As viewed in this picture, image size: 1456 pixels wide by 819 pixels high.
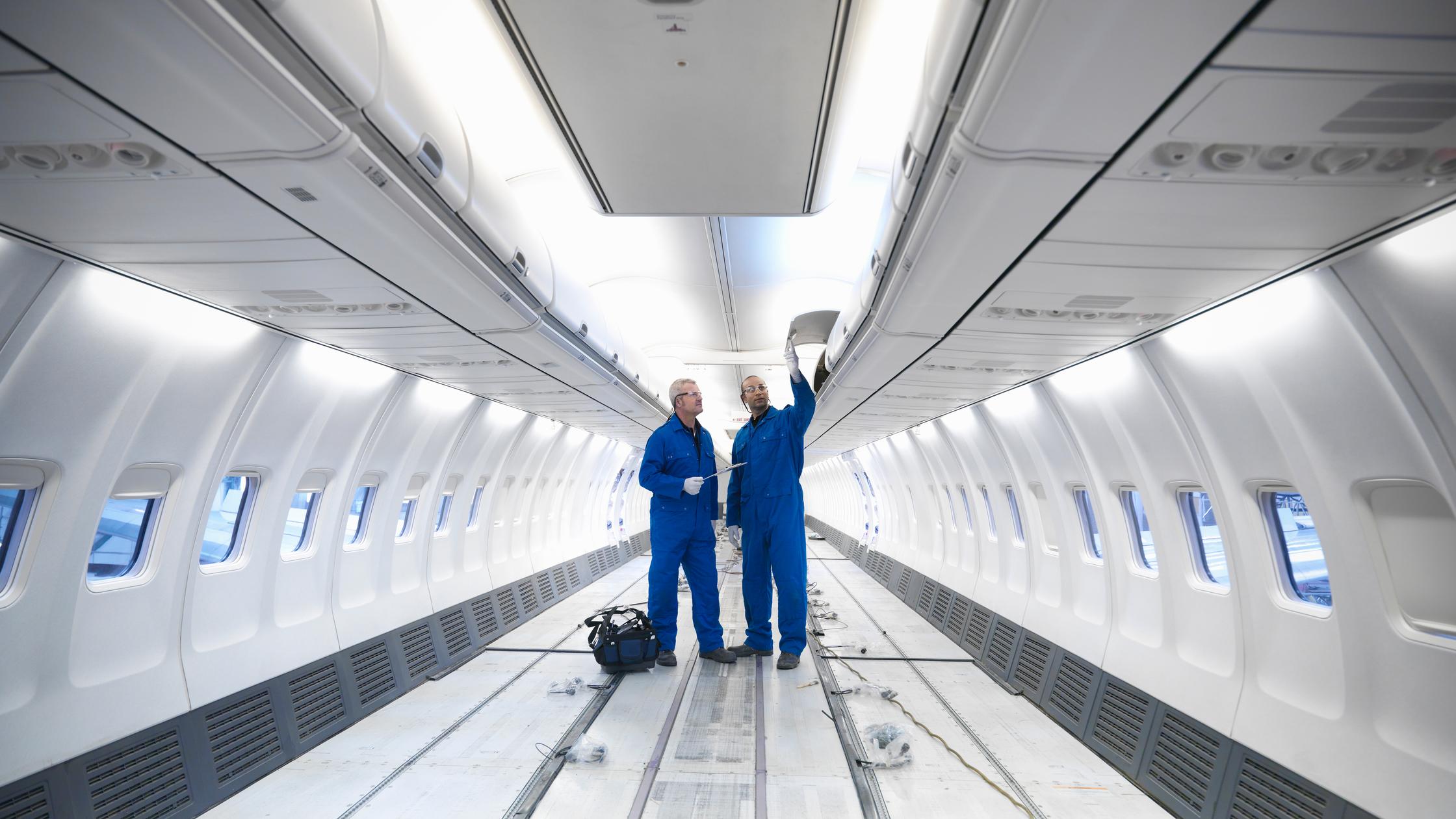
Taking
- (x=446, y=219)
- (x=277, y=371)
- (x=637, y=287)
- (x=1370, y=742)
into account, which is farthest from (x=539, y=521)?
(x=1370, y=742)

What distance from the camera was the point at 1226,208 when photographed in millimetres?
2570

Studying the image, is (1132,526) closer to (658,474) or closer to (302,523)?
(658,474)

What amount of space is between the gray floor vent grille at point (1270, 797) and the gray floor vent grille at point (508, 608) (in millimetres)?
8830

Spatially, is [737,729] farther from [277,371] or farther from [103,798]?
[277,371]

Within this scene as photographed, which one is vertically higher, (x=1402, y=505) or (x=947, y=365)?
(x=947, y=365)

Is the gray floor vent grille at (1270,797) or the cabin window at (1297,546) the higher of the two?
the cabin window at (1297,546)

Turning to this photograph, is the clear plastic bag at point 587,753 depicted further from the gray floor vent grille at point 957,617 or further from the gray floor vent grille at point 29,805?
the gray floor vent grille at point 957,617

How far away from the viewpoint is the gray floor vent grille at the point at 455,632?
8.31 metres

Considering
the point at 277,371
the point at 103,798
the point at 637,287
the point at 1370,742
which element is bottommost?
the point at 103,798

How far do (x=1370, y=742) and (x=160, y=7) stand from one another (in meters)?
5.94

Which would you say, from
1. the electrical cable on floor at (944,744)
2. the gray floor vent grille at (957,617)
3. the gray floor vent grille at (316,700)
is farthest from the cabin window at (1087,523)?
the gray floor vent grille at (316,700)

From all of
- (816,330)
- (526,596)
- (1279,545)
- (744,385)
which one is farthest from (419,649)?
(1279,545)

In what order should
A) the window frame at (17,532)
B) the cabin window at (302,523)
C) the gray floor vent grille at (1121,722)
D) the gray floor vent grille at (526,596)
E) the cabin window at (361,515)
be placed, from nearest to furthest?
the window frame at (17,532)
the gray floor vent grille at (1121,722)
the cabin window at (302,523)
the cabin window at (361,515)
the gray floor vent grille at (526,596)

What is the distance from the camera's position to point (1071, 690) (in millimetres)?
6414
